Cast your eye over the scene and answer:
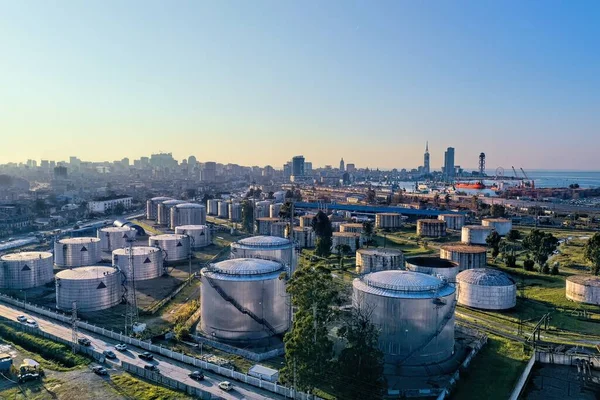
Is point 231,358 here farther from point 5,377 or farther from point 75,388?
point 5,377

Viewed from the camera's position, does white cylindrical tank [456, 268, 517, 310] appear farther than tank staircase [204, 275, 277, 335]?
Yes

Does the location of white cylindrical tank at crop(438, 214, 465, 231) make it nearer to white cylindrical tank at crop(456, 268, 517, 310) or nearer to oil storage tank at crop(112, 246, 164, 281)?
white cylindrical tank at crop(456, 268, 517, 310)

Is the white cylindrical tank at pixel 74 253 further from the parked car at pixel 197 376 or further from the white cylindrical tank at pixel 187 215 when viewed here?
the parked car at pixel 197 376

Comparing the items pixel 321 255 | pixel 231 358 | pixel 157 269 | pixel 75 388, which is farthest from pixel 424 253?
pixel 75 388

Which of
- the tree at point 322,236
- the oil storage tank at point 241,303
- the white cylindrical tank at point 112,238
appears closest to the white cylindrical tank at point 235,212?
the tree at point 322,236

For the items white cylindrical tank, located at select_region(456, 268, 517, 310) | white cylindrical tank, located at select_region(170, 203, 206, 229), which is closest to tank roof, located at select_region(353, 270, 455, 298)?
white cylindrical tank, located at select_region(456, 268, 517, 310)

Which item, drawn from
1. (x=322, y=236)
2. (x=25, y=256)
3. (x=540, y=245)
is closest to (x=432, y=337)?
(x=540, y=245)

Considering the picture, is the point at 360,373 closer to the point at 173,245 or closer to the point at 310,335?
the point at 310,335
